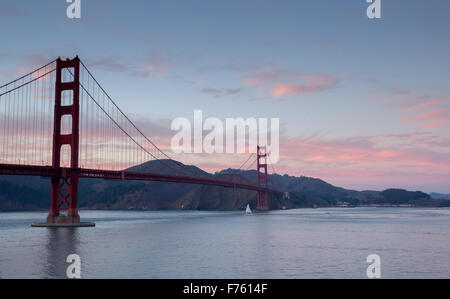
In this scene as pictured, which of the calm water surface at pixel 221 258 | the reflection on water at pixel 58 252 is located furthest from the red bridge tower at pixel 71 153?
Answer: the calm water surface at pixel 221 258

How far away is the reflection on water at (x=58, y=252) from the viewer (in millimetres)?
28391

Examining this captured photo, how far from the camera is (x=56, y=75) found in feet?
230

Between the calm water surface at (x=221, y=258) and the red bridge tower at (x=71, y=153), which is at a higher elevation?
the red bridge tower at (x=71, y=153)

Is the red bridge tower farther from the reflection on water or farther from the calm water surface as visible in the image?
the calm water surface

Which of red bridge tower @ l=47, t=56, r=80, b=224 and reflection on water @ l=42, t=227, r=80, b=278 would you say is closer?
reflection on water @ l=42, t=227, r=80, b=278

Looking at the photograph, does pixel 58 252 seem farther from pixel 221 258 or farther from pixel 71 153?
pixel 71 153

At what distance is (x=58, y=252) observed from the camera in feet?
124

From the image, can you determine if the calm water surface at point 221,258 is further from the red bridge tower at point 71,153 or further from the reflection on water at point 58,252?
the red bridge tower at point 71,153

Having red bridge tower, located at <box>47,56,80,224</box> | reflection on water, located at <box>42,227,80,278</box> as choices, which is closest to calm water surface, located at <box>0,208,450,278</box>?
reflection on water, located at <box>42,227,80,278</box>

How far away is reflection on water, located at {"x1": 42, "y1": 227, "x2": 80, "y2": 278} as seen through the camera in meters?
28.4

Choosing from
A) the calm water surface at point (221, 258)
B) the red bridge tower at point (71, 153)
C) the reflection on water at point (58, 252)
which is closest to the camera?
the reflection on water at point (58, 252)
